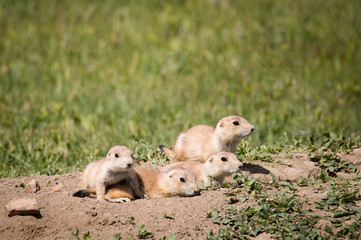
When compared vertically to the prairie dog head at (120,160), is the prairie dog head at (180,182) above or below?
below

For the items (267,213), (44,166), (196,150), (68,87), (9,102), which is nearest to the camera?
(267,213)

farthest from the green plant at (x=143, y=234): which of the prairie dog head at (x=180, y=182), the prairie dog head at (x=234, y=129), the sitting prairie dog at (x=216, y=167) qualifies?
the prairie dog head at (x=234, y=129)

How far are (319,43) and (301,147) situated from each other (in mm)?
5765

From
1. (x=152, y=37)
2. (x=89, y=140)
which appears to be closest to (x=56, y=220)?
(x=89, y=140)

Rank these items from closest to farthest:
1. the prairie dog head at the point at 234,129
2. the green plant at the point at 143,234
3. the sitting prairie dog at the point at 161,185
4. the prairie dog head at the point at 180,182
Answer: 1. the green plant at the point at 143,234
2. the sitting prairie dog at the point at 161,185
3. the prairie dog head at the point at 180,182
4. the prairie dog head at the point at 234,129

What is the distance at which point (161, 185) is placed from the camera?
6.40 m

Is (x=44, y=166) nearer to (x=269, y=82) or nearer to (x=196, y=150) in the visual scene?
(x=196, y=150)

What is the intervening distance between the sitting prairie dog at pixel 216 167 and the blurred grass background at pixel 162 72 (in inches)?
81.8

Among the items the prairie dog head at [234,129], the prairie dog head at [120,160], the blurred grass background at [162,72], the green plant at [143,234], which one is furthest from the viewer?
the blurred grass background at [162,72]

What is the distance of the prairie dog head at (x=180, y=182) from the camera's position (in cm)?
625

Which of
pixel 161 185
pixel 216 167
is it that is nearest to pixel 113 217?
pixel 161 185

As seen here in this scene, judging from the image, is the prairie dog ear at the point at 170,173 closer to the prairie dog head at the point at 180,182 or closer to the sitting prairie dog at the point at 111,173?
the prairie dog head at the point at 180,182

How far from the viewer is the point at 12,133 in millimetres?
9375

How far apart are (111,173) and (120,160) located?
258 millimetres
